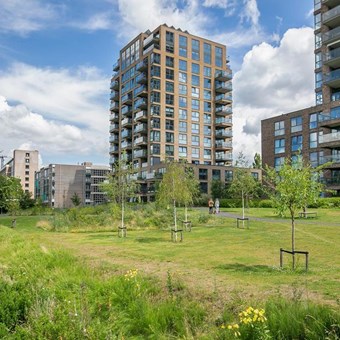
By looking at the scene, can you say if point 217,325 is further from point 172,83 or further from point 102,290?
point 172,83

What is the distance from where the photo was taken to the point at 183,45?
87562mm

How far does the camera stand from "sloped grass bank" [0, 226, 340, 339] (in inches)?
249

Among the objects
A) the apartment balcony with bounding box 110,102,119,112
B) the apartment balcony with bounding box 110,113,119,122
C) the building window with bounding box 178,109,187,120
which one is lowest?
the building window with bounding box 178,109,187,120

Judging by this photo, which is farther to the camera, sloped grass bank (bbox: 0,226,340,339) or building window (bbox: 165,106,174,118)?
building window (bbox: 165,106,174,118)

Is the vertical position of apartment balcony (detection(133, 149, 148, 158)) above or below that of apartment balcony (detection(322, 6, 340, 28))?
below

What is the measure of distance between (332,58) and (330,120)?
848 cm

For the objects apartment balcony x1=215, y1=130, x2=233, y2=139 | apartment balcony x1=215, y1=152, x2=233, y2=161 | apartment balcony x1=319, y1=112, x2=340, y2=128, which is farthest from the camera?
apartment balcony x1=215, y1=130, x2=233, y2=139

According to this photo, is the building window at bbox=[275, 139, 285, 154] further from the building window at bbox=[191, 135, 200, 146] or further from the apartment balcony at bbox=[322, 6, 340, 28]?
the building window at bbox=[191, 135, 200, 146]

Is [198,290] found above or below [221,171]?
below

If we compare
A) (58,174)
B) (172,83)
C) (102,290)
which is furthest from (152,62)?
(102,290)

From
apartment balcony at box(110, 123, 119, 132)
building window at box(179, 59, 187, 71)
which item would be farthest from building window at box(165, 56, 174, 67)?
apartment balcony at box(110, 123, 119, 132)

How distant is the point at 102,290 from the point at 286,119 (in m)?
61.5

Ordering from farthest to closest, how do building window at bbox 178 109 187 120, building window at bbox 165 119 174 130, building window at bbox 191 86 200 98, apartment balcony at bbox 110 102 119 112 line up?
1. apartment balcony at bbox 110 102 119 112
2. building window at bbox 191 86 200 98
3. building window at bbox 178 109 187 120
4. building window at bbox 165 119 174 130

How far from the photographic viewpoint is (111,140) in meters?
96.7
